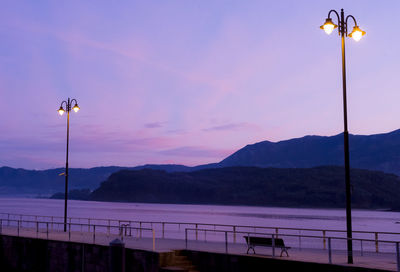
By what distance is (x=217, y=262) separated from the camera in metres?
20.3

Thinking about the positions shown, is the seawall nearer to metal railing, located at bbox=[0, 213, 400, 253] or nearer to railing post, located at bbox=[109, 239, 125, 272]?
railing post, located at bbox=[109, 239, 125, 272]

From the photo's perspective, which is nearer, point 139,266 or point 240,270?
point 240,270

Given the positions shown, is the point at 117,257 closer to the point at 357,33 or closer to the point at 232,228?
the point at 357,33

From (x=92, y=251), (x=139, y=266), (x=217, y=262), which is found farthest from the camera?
→ (x=92, y=251)

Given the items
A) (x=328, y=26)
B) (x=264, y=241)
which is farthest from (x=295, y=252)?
(x=328, y=26)

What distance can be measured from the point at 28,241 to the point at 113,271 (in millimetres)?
15054

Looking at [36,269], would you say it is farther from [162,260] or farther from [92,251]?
[162,260]

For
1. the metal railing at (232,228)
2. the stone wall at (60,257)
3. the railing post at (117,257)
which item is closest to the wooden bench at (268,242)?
the metal railing at (232,228)

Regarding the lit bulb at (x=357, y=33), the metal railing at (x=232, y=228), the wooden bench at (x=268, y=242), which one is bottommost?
the metal railing at (x=232, y=228)

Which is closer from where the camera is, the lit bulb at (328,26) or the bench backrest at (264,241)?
the lit bulb at (328,26)

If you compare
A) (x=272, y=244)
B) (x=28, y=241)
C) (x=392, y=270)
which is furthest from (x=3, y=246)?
(x=392, y=270)

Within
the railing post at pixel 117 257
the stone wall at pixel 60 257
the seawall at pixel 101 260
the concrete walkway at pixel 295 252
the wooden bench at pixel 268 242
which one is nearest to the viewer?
the railing post at pixel 117 257

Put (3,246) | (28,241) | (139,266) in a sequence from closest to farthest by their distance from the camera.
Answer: (139,266), (28,241), (3,246)

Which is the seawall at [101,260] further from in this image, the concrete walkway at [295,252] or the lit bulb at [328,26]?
the lit bulb at [328,26]
